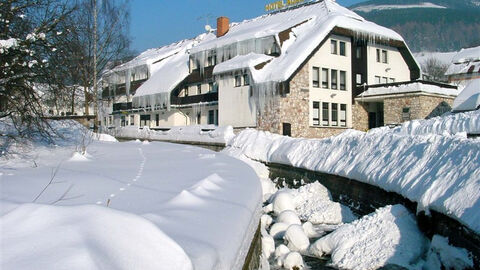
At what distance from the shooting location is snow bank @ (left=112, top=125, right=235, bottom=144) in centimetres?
2880

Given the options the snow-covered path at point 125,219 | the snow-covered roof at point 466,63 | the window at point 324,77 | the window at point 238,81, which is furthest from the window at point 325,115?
the snow-covered roof at point 466,63

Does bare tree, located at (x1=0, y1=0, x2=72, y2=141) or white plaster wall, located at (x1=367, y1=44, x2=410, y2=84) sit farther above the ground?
white plaster wall, located at (x1=367, y1=44, x2=410, y2=84)

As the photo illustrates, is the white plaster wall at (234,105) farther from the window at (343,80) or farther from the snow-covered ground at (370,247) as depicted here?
the snow-covered ground at (370,247)

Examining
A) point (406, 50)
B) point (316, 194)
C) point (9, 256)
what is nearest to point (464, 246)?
point (9, 256)

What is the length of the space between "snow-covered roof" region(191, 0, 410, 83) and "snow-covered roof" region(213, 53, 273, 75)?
0.58 metres

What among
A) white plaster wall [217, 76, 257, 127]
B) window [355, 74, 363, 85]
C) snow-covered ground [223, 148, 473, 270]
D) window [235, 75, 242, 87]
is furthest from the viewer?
window [355, 74, 363, 85]

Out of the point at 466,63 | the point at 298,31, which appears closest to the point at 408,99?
the point at 298,31

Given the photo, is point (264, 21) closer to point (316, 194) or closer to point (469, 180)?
point (316, 194)

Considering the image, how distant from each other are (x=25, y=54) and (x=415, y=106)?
25.6m

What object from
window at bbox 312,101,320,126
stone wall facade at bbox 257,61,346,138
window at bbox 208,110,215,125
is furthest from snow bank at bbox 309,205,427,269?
window at bbox 208,110,215,125

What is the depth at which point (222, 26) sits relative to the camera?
42000 millimetres

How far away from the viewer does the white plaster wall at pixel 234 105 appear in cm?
3070

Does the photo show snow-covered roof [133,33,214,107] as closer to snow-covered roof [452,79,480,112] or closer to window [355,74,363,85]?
window [355,74,363,85]

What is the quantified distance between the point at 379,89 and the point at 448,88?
484 centimetres
